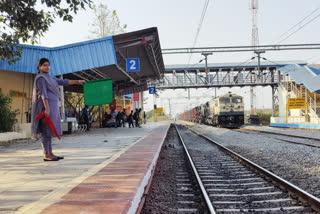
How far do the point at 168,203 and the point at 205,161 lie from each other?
4.39 meters

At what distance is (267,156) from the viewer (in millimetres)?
9039

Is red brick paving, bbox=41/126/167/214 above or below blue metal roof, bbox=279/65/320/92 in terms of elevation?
below

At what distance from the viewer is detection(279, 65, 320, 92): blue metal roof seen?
22616 mm

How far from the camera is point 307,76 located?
2456 centimetres

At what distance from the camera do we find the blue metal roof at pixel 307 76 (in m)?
22.6

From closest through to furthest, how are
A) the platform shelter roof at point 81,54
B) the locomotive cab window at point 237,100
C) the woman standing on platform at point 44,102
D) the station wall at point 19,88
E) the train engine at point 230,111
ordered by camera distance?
the woman standing on platform at point 44,102, the platform shelter roof at point 81,54, the station wall at point 19,88, the train engine at point 230,111, the locomotive cab window at point 237,100

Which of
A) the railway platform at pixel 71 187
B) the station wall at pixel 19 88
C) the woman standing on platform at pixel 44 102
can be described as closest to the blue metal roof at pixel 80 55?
the station wall at pixel 19 88

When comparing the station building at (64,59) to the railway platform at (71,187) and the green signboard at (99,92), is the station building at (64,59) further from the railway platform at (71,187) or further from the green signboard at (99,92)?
the railway platform at (71,187)

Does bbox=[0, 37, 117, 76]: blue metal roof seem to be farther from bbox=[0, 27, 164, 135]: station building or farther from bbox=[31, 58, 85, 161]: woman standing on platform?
bbox=[31, 58, 85, 161]: woman standing on platform

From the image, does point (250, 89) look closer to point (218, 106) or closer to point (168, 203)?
point (218, 106)

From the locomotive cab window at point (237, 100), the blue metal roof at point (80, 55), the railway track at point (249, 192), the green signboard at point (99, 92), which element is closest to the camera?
the railway track at point (249, 192)

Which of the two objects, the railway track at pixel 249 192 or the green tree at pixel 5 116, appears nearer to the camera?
the railway track at pixel 249 192

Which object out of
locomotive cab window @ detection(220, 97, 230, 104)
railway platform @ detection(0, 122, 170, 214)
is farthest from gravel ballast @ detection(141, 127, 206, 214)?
locomotive cab window @ detection(220, 97, 230, 104)

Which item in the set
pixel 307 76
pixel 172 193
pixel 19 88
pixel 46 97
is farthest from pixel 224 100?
pixel 46 97
